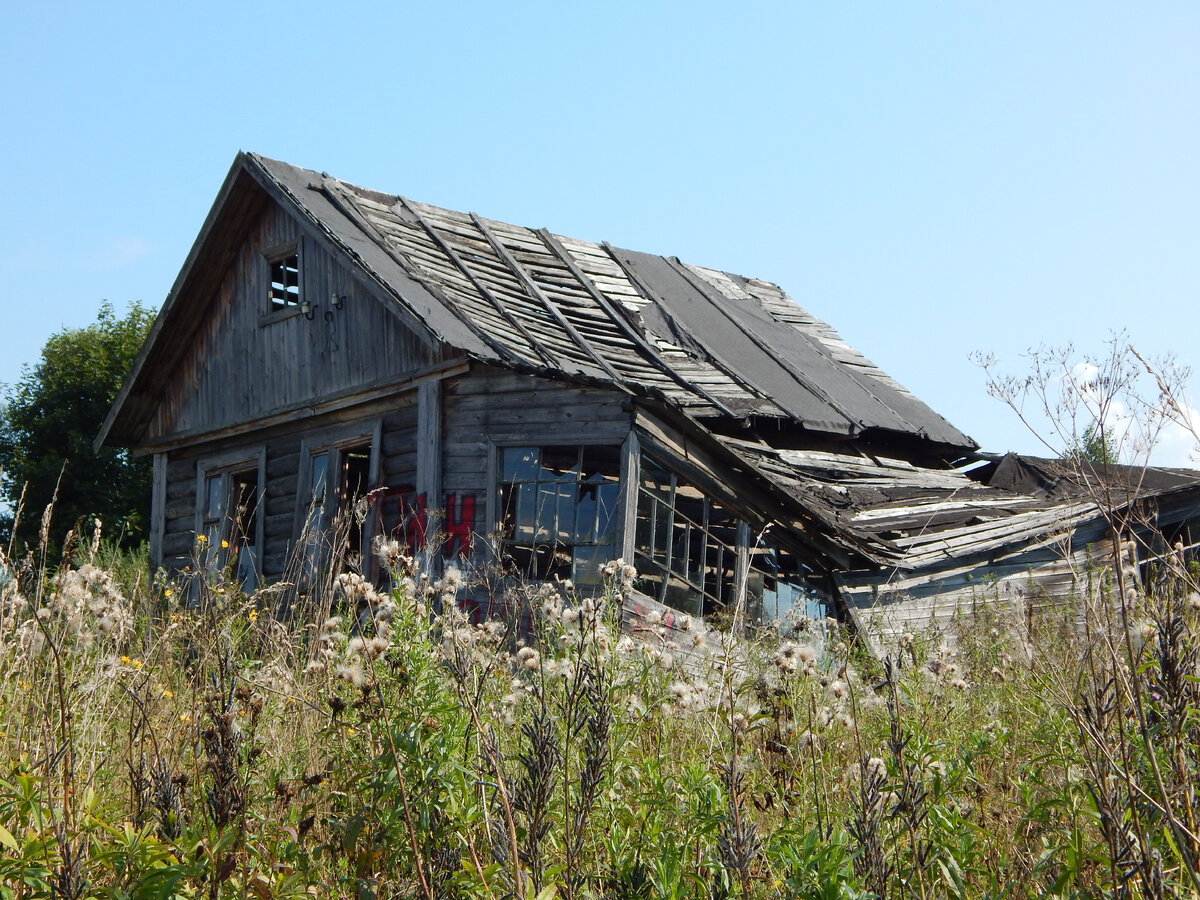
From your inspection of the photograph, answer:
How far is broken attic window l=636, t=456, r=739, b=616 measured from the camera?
9.69 meters

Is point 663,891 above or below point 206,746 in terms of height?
below

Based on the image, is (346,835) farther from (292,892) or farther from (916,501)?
Answer: (916,501)

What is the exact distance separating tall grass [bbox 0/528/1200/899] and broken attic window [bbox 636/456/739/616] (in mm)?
5342

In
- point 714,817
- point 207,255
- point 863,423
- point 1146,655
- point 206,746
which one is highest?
point 207,255

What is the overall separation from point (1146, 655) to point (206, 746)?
233 cm

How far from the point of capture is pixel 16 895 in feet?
8.89

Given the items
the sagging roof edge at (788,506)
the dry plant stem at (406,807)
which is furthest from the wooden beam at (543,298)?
the dry plant stem at (406,807)

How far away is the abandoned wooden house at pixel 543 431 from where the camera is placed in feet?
32.1

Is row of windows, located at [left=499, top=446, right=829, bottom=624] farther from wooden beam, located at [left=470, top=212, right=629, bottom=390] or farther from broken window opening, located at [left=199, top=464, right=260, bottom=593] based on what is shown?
broken window opening, located at [left=199, top=464, right=260, bottom=593]

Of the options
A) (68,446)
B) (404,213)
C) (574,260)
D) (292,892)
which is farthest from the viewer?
(68,446)

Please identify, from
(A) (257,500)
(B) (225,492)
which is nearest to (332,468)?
(A) (257,500)

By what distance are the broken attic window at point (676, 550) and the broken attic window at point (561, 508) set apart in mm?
352

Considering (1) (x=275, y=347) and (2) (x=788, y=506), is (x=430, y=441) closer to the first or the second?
(1) (x=275, y=347)

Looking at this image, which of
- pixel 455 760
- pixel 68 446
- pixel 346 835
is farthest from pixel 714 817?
pixel 68 446
